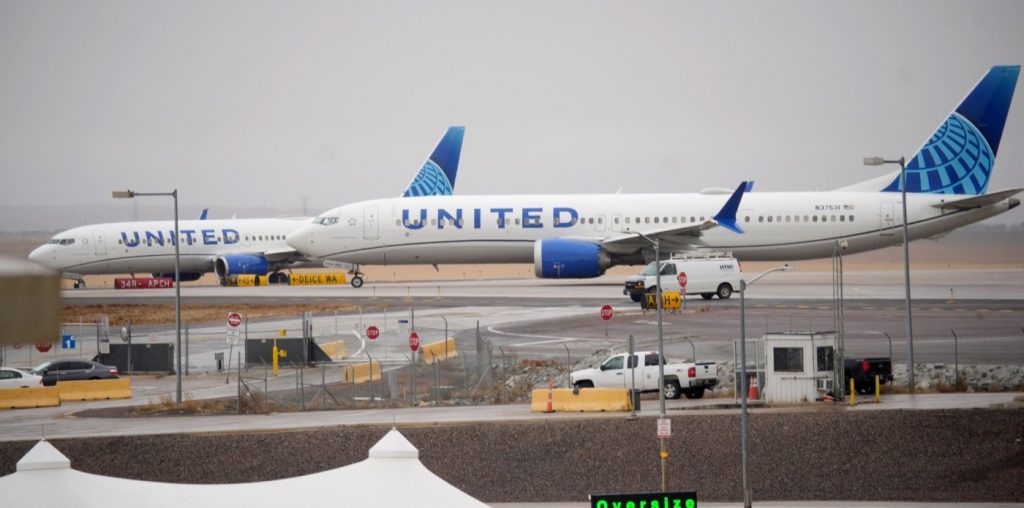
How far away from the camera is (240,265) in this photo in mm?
85250

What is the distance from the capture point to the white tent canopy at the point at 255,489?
1614 centimetres

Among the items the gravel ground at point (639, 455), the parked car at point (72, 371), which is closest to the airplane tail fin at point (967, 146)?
the gravel ground at point (639, 455)

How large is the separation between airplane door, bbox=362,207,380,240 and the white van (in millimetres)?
18118

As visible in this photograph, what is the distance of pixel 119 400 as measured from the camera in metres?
40.8

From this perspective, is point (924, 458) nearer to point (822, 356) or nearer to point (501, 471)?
point (822, 356)

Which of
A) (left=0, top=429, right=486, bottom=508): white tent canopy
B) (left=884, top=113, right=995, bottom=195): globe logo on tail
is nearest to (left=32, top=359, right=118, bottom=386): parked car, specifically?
(left=0, top=429, right=486, bottom=508): white tent canopy

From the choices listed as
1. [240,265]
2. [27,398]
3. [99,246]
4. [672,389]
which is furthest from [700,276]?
[99,246]

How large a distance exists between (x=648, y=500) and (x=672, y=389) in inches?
553

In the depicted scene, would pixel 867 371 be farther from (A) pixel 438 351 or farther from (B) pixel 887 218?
(B) pixel 887 218

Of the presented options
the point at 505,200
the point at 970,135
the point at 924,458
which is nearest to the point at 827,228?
the point at 970,135

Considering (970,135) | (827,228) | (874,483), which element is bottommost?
(874,483)

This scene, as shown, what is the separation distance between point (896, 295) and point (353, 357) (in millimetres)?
31219

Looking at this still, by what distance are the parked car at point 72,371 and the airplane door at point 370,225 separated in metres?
27.7

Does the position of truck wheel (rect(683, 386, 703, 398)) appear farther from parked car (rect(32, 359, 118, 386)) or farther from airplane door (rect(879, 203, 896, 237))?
airplane door (rect(879, 203, 896, 237))
